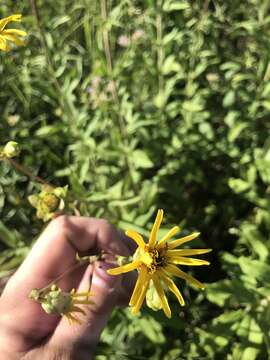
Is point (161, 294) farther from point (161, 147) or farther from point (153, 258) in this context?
point (161, 147)

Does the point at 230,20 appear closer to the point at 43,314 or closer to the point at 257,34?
the point at 257,34

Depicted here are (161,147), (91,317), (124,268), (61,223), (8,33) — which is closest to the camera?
(124,268)

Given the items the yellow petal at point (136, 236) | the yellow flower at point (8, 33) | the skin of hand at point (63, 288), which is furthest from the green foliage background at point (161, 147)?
the yellow petal at point (136, 236)

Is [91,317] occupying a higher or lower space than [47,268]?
lower

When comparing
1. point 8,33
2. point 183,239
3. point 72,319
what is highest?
point 8,33

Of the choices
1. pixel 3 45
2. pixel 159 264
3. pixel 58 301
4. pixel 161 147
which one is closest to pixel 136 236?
pixel 159 264

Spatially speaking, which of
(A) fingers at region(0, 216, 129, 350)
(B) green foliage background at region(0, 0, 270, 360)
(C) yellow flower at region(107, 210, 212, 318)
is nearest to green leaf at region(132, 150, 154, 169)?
(B) green foliage background at region(0, 0, 270, 360)

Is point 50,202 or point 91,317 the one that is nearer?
point 91,317

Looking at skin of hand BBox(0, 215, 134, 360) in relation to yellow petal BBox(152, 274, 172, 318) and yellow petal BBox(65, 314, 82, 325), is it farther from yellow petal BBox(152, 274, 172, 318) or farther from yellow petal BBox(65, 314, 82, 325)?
yellow petal BBox(152, 274, 172, 318)
